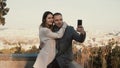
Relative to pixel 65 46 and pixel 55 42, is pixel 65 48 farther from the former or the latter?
pixel 55 42

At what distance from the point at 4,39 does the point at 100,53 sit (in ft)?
35.2

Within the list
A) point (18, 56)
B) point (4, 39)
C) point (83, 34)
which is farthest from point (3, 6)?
point (83, 34)

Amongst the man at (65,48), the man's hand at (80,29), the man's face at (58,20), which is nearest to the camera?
the man's hand at (80,29)

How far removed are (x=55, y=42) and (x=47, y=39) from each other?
126mm

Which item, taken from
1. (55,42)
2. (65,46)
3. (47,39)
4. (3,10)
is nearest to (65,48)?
(65,46)

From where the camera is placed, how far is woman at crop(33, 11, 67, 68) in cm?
523

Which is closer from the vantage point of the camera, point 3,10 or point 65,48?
point 65,48

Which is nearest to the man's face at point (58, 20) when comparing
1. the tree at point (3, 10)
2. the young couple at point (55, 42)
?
the young couple at point (55, 42)

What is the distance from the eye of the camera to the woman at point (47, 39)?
5234 mm

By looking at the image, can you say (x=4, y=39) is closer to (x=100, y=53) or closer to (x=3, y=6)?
(x=3, y=6)

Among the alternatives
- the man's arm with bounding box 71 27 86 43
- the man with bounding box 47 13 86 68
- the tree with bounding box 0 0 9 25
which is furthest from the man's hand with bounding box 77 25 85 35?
the tree with bounding box 0 0 9 25

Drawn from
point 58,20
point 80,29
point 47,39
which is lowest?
point 47,39

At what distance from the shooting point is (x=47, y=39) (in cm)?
531

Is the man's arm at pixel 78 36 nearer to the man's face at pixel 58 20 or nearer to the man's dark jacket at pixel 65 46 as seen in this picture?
the man's dark jacket at pixel 65 46
